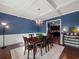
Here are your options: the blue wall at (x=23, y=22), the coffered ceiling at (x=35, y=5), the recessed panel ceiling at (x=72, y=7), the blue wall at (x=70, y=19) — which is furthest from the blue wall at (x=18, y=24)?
the recessed panel ceiling at (x=72, y=7)

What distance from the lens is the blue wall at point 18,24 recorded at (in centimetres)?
550

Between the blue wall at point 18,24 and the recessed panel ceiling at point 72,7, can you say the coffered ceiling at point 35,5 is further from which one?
the blue wall at point 18,24

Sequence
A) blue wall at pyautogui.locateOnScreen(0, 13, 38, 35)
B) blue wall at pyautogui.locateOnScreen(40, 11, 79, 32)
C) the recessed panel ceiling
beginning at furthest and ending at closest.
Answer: blue wall at pyautogui.locateOnScreen(0, 13, 38, 35)
blue wall at pyautogui.locateOnScreen(40, 11, 79, 32)
the recessed panel ceiling

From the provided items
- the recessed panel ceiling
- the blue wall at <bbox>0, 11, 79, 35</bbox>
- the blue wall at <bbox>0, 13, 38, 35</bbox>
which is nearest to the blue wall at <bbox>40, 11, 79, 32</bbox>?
the blue wall at <bbox>0, 11, 79, 35</bbox>

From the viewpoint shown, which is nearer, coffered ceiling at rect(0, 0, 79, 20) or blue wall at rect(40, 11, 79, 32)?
coffered ceiling at rect(0, 0, 79, 20)

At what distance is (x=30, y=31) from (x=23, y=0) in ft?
14.8

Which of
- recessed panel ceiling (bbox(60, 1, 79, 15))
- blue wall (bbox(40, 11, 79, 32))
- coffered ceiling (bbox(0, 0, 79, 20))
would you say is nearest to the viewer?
coffered ceiling (bbox(0, 0, 79, 20))

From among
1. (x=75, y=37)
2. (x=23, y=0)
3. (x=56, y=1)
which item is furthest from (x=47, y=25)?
(x=23, y=0)

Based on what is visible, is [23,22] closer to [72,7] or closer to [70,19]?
[70,19]

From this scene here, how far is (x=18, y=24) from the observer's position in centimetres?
648

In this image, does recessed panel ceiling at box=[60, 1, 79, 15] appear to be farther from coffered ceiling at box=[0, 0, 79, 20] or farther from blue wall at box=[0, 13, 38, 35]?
blue wall at box=[0, 13, 38, 35]

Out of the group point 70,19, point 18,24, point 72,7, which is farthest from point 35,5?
point 70,19

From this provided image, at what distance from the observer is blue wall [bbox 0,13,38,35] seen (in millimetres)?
5503

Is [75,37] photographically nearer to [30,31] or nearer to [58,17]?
[58,17]
